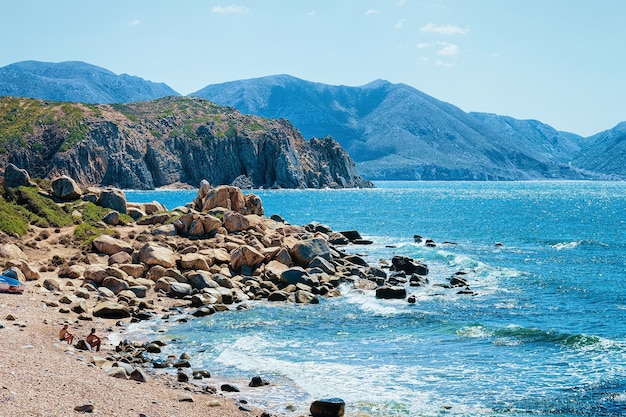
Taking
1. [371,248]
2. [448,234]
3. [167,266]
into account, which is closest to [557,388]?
[167,266]

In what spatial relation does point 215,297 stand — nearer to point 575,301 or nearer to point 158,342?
point 158,342

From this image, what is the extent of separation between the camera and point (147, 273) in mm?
39406

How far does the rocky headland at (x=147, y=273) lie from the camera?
2300 cm

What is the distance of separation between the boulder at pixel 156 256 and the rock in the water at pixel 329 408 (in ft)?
75.7

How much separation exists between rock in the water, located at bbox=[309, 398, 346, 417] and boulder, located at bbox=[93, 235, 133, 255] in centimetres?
2698

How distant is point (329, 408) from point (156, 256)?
933 inches

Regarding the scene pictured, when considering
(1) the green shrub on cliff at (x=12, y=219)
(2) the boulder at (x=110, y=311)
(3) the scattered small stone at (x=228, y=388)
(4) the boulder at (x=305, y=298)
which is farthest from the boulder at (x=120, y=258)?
(3) the scattered small stone at (x=228, y=388)

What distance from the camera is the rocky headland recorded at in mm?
23000

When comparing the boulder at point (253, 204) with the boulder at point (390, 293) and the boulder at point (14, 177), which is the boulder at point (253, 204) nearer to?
the boulder at point (14, 177)

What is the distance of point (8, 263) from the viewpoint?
35281 mm

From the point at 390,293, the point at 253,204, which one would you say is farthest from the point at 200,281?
the point at 253,204

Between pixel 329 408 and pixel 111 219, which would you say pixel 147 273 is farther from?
pixel 329 408

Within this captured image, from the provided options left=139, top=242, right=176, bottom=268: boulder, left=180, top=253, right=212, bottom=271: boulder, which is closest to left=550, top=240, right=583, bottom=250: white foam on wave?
left=180, top=253, right=212, bottom=271: boulder

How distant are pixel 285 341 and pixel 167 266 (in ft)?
47.1
